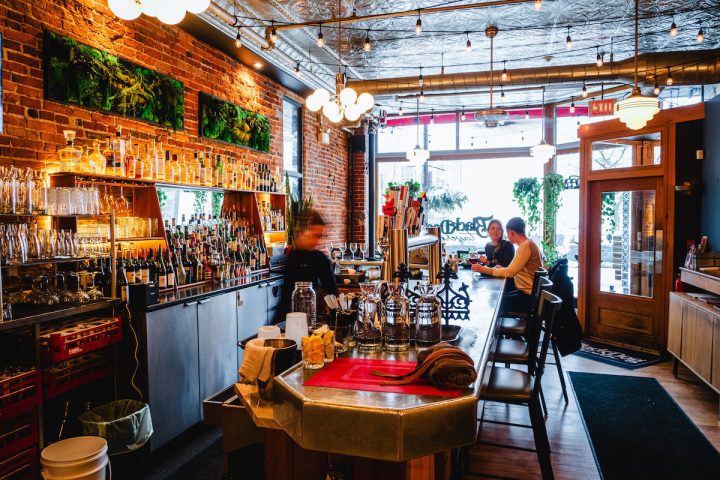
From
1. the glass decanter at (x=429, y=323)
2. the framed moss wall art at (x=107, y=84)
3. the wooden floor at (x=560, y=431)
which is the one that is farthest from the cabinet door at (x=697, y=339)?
the framed moss wall art at (x=107, y=84)

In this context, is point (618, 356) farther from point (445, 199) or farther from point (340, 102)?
point (445, 199)

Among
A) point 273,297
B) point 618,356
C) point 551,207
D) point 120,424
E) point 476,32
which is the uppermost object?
point 476,32

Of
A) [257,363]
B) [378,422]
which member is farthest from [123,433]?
[378,422]

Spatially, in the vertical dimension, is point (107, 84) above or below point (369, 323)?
A: above

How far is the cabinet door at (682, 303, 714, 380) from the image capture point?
4.35m

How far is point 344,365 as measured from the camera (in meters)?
1.89

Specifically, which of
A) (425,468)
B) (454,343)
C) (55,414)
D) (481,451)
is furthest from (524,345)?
(55,414)

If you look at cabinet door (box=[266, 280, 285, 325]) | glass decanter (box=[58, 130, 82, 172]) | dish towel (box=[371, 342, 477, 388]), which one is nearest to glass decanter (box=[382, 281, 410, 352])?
dish towel (box=[371, 342, 477, 388])

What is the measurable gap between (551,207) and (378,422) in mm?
8196

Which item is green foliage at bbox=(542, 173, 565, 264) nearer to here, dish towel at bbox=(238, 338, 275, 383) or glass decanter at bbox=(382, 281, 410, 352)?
glass decanter at bbox=(382, 281, 410, 352)

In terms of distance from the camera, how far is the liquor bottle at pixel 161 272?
159 inches

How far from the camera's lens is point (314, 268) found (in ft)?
12.8

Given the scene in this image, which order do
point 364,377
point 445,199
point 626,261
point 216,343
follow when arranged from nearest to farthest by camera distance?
point 364,377, point 216,343, point 626,261, point 445,199

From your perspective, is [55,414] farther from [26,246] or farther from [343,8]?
[343,8]
